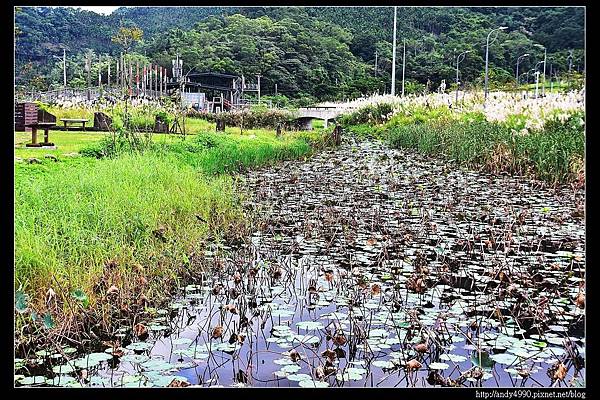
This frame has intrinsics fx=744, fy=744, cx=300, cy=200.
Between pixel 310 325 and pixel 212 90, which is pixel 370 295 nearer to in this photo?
pixel 310 325

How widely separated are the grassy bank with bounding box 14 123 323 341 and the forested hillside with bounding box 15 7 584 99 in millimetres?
398

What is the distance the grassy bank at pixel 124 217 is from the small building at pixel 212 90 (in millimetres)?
189

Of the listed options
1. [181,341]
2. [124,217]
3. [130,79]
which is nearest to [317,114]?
[130,79]

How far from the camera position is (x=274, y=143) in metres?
4.41

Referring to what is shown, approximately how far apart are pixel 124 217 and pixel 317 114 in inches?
47.8

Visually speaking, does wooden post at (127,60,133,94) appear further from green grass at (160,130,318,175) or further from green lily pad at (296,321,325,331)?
green lily pad at (296,321,325,331)

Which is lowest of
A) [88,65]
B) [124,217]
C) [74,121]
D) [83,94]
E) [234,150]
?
[124,217]

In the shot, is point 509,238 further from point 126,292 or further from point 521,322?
point 126,292

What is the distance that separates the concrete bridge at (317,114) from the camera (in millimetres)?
4172

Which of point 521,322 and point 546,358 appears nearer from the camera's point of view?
point 546,358

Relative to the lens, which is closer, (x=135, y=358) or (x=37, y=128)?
(x=135, y=358)

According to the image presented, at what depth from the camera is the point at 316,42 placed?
4.06 meters
